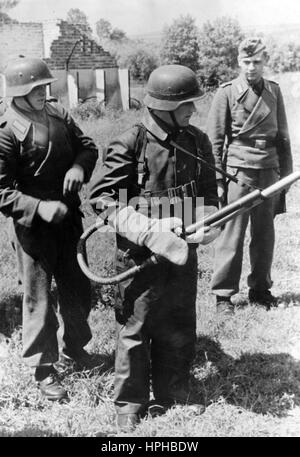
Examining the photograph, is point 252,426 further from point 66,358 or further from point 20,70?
point 20,70

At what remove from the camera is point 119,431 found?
10.8ft

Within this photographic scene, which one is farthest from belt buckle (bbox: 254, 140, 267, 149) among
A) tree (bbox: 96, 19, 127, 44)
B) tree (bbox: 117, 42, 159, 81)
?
tree (bbox: 117, 42, 159, 81)

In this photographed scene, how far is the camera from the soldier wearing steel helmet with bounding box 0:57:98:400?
129 inches

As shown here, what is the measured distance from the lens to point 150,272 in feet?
10.3

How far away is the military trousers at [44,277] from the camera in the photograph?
137 inches

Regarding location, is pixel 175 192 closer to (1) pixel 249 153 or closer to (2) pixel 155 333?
(2) pixel 155 333

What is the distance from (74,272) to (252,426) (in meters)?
1.48

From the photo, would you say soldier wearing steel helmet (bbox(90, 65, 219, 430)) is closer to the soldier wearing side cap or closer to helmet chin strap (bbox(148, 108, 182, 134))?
helmet chin strap (bbox(148, 108, 182, 134))

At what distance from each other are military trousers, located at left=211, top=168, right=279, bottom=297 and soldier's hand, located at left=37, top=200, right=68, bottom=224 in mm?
1877

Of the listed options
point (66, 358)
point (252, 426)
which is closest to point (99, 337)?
point (66, 358)

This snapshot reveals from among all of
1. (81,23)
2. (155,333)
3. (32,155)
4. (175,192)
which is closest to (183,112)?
(175,192)

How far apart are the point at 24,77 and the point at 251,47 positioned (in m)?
2.03

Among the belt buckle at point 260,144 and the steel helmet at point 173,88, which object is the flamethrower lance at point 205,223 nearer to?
the steel helmet at point 173,88

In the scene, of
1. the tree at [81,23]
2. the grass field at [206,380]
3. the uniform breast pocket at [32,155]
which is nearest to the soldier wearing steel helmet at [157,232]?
the grass field at [206,380]
